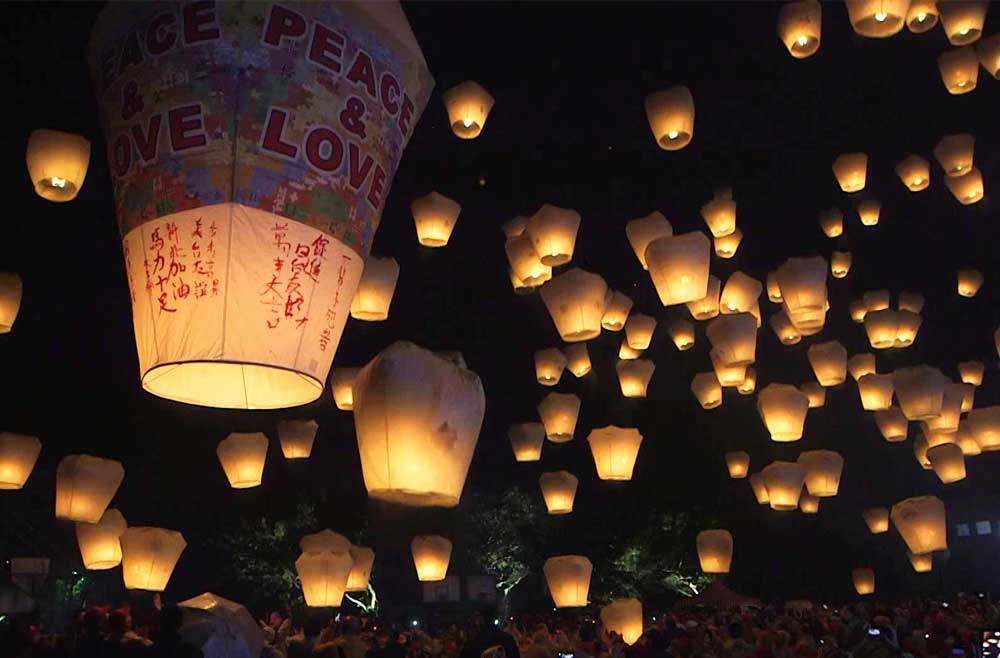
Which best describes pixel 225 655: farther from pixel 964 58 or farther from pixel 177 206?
pixel 964 58

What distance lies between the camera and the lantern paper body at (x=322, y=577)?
38.5ft

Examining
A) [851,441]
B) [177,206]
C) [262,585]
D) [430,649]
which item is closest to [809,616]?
[430,649]

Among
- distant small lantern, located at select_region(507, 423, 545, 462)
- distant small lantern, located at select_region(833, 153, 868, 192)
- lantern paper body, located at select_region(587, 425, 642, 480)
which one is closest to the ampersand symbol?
lantern paper body, located at select_region(587, 425, 642, 480)

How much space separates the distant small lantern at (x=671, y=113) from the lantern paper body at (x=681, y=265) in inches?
42.1

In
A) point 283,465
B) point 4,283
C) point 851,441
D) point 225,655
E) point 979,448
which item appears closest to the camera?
point 225,655

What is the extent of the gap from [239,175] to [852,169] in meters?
10.2

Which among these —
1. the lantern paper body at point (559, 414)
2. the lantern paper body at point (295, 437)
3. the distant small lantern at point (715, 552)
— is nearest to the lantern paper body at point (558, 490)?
the lantern paper body at point (559, 414)

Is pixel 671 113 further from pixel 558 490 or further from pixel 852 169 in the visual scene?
pixel 558 490

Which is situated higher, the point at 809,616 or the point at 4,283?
the point at 4,283

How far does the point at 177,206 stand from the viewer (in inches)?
123

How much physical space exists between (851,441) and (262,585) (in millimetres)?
16278

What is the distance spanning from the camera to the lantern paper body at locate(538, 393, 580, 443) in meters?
12.5

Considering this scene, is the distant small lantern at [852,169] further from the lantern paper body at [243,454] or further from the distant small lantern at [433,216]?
the lantern paper body at [243,454]

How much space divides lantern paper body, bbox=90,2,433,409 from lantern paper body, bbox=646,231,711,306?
601 centimetres
